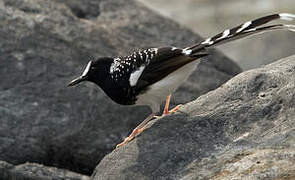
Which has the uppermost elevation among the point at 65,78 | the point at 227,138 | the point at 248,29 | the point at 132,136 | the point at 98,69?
the point at 248,29

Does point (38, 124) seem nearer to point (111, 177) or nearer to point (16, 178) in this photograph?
point (16, 178)

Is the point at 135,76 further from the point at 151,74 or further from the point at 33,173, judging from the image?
the point at 33,173

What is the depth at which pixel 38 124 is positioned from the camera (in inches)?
278

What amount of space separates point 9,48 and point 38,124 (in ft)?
3.92

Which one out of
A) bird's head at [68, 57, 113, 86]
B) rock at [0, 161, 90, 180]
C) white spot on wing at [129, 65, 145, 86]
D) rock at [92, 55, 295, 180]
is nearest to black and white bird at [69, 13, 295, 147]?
white spot on wing at [129, 65, 145, 86]

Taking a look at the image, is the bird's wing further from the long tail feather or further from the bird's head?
the bird's head

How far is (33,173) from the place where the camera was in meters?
6.58

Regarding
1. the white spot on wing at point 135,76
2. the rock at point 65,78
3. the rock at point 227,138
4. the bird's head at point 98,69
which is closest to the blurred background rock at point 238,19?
the rock at point 65,78

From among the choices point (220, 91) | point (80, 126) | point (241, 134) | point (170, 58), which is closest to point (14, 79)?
point (80, 126)

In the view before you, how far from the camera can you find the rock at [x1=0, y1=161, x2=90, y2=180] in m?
6.54

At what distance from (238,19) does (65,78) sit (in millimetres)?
7694

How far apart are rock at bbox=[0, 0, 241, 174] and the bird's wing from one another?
5.24ft

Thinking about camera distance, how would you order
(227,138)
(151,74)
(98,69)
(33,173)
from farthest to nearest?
(33,173), (98,69), (151,74), (227,138)

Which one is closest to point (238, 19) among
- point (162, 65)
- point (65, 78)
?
point (65, 78)
